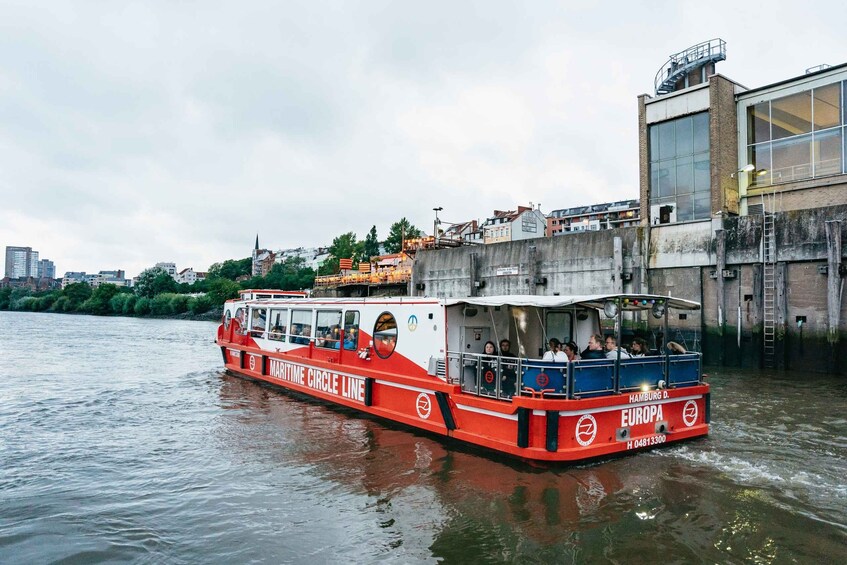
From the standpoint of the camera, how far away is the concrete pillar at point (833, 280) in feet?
65.7

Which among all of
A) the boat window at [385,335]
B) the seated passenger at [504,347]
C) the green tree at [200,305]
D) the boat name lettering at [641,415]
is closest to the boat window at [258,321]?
the boat window at [385,335]

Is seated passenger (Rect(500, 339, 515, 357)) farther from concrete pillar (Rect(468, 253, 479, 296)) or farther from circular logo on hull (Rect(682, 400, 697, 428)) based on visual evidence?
concrete pillar (Rect(468, 253, 479, 296))

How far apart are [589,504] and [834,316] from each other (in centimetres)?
1759

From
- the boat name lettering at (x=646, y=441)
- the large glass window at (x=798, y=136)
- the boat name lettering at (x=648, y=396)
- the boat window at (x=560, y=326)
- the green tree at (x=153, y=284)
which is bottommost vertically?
the boat name lettering at (x=646, y=441)

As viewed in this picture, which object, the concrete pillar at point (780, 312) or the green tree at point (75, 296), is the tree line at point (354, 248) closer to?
the green tree at point (75, 296)

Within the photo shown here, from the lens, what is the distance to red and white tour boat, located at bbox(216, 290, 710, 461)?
9.31m

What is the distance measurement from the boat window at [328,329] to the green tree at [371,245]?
88.2 meters

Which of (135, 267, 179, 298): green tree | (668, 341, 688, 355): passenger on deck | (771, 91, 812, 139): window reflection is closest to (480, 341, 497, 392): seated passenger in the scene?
(668, 341, 688, 355): passenger on deck

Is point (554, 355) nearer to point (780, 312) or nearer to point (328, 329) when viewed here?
point (328, 329)

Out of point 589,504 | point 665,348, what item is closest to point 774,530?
point 589,504

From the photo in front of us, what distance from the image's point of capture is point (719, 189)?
2580cm

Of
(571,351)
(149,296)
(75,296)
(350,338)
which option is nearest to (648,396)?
(571,351)

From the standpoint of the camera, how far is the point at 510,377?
997 cm

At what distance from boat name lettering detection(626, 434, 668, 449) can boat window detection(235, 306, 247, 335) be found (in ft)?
49.1
